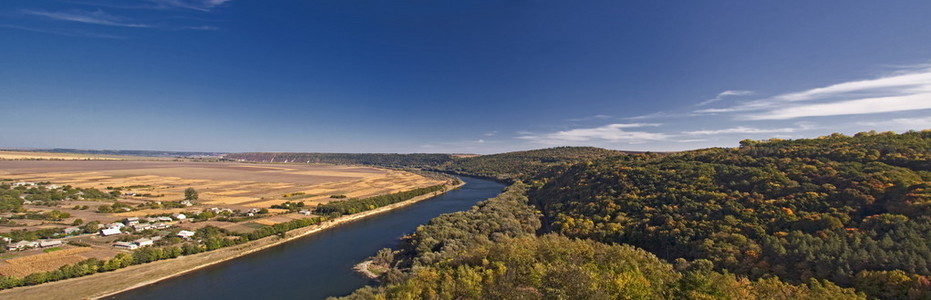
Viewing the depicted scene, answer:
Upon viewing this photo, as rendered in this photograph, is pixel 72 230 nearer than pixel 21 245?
No

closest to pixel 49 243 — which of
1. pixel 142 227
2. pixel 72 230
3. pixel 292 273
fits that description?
pixel 72 230

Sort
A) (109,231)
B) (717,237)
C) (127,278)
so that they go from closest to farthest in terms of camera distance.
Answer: (127,278) → (717,237) → (109,231)

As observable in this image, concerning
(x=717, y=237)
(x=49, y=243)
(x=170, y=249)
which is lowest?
(x=170, y=249)

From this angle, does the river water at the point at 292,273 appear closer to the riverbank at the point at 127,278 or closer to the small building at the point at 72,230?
the riverbank at the point at 127,278

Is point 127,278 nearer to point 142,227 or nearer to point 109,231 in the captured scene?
point 109,231

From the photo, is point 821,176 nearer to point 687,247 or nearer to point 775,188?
point 775,188

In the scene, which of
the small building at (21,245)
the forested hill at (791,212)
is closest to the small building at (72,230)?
the small building at (21,245)

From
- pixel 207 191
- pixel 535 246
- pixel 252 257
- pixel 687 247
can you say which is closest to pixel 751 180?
pixel 687 247
